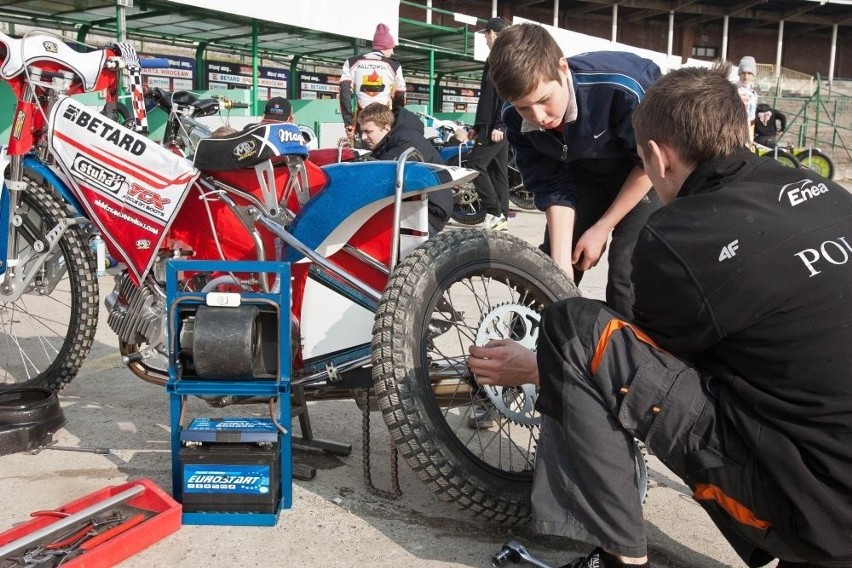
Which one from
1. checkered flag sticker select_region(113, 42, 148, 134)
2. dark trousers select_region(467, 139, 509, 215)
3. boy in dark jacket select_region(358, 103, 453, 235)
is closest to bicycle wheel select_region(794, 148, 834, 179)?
dark trousers select_region(467, 139, 509, 215)

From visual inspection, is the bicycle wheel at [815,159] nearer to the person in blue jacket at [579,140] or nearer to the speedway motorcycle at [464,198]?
the speedway motorcycle at [464,198]

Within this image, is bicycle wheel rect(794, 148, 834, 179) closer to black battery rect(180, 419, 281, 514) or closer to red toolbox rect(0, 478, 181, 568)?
black battery rect(180, 419, 281, 514)

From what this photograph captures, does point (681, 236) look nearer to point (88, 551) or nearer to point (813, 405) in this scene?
point (813, 405)

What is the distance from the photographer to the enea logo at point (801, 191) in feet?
5.92

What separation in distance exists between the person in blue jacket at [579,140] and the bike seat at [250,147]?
71cm

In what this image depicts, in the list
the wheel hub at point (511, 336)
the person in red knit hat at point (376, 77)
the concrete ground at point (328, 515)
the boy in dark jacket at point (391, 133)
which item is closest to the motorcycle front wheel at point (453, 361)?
the wheel hub at point (511, 336)

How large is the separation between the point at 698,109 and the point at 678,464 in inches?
32.5

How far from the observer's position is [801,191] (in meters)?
1.83

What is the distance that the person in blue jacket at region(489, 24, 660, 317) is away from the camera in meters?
2.71

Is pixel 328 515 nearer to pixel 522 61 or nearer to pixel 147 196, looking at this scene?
pixel 147 196

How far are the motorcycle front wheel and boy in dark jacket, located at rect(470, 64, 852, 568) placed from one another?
0.39 meters


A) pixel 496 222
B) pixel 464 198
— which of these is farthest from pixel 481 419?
pixel 464 198

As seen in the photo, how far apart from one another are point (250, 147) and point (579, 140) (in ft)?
3.87

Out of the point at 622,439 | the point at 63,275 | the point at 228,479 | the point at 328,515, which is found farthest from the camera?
the point at 63,275
